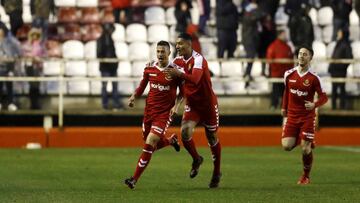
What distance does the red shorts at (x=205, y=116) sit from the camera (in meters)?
17.4

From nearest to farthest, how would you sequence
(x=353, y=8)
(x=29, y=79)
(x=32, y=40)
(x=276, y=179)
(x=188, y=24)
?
(x=276, y=179)
(x=29, y=79)
(x=32, y=40)
(x=188, y=24)
(x=353, y=8)

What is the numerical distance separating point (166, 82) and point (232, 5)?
13.0 meters

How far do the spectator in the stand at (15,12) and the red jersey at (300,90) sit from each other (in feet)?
44.0

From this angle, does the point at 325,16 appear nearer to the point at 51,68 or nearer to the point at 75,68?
the point at 75,68

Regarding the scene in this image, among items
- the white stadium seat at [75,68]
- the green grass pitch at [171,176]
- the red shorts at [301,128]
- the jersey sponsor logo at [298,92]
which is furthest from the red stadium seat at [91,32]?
the jersey sponsor logo at [298,92]

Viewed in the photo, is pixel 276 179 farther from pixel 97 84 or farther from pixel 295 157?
pixel 97 84

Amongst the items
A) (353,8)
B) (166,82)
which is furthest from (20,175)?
(353,8)

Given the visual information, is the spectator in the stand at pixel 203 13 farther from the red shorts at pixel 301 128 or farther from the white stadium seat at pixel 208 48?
the red shorts at pixel 301 128

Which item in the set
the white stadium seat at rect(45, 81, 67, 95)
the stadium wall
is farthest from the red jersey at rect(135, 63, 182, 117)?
the white stadium seat at rect(45, 81, 67, 95)

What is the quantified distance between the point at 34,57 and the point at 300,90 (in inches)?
420

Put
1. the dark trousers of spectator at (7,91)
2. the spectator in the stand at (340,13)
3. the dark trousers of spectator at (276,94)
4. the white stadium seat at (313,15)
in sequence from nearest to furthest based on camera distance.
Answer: the dark trousers of spectator at (7,91) < the dark trousers of spectator at (276,94) < the spectator in the stand at (340,13) < the white stadium seat at (313,15)

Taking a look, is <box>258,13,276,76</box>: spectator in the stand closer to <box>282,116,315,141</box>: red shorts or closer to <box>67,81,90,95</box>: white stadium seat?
<box>67,81,90,95</box>: white stadium seat

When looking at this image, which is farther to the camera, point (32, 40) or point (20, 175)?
point (32, 40)

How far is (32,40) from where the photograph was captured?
94.4ft
